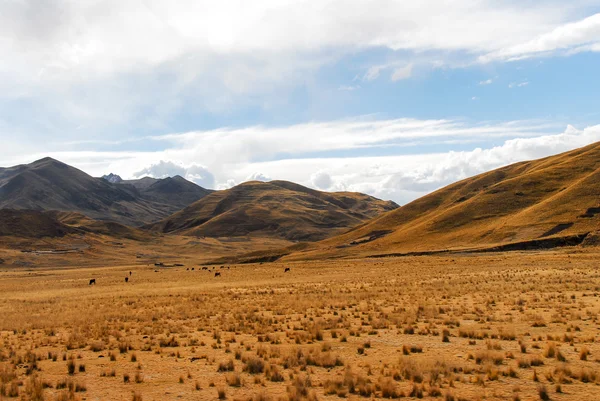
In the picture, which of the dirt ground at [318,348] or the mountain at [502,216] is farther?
the mountain at [502,216]

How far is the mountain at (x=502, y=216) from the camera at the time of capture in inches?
3952

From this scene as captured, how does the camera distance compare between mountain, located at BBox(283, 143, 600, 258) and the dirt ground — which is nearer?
the dirt ground

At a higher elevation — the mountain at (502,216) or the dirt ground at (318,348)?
the mountain at (502,216)

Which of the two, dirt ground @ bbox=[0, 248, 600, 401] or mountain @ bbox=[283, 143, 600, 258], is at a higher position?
mountain @ bbox=[283, 143, 600, 258]

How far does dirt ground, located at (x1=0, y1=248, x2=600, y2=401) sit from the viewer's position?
1316cm

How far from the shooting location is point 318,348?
1808cm

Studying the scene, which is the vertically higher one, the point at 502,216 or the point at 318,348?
the point at 502,216

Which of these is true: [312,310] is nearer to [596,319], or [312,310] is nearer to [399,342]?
[399,342]

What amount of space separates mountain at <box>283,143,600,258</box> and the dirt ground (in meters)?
73.5

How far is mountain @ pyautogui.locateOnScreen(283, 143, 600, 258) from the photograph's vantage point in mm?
100375

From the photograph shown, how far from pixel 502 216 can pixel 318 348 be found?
392ft

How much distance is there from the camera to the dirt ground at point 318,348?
13.2 meters

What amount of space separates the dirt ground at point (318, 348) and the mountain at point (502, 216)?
73.5m

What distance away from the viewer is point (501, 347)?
17469 mm
